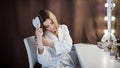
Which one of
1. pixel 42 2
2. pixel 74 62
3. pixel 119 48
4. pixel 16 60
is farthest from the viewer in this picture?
pixel 16 60

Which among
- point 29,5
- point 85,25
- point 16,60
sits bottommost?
point 16,60

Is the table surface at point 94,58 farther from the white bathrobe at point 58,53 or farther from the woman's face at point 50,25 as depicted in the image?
the woman's face at point 50,25

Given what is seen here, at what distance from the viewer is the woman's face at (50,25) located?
2113 mm

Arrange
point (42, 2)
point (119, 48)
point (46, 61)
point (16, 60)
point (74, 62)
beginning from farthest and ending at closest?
point (16, 60) → point (42, 2) → point (74, 62) → point (46, 61) → point (119, 48)

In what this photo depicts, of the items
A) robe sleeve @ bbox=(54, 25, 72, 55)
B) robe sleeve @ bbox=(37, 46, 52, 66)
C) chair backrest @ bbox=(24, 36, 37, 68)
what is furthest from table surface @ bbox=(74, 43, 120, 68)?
chair backrest @ bbox=(24, 36, 37, 68)

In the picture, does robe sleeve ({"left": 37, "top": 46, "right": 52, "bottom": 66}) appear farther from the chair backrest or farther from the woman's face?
the woman's face

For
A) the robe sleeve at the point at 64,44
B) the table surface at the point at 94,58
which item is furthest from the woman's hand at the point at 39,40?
the table surface at the point at 94,58

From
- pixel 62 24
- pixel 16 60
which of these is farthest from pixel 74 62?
pixel 16 60

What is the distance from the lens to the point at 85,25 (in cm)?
243

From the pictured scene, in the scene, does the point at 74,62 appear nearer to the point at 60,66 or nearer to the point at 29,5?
the point at 60,66

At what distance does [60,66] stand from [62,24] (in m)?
0.56

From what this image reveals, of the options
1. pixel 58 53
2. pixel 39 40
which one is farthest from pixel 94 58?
pixel 39 40

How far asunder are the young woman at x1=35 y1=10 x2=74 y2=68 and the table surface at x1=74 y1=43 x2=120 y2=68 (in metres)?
0.16

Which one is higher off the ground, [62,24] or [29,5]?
[29,5]
